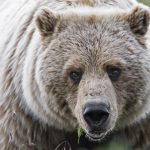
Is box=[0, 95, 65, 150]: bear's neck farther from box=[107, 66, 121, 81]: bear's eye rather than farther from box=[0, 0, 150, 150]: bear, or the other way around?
box=[107, 66, 121, 81]: bear's eye

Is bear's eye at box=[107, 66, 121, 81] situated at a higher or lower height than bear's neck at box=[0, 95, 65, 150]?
higher

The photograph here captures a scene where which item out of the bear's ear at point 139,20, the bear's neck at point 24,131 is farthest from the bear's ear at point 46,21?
the bear's neck at point 24,131

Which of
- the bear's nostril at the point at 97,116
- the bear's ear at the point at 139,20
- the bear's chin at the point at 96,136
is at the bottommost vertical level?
the bear's chin at the point at 96,136

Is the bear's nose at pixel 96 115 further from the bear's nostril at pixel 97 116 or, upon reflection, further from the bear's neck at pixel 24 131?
the bear's neck at pixel 24 131

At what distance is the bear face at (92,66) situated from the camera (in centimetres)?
661

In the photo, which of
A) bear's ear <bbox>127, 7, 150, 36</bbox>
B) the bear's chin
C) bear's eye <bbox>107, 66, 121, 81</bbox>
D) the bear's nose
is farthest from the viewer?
bear's ear <bbox>127, 7, 150, 36</bbox>

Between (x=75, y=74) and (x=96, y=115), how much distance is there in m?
0.56

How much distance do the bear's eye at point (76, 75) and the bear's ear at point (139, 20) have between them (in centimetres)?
67

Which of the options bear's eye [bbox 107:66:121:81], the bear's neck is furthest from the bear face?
the bear's neck

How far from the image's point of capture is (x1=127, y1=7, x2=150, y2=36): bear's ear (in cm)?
694

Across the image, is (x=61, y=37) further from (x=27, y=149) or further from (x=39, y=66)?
(x=27, y=149)

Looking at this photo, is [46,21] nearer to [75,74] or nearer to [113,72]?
[75,74]

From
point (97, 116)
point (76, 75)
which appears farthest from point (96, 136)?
point (76, 75)

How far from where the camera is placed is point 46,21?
22.9ft
